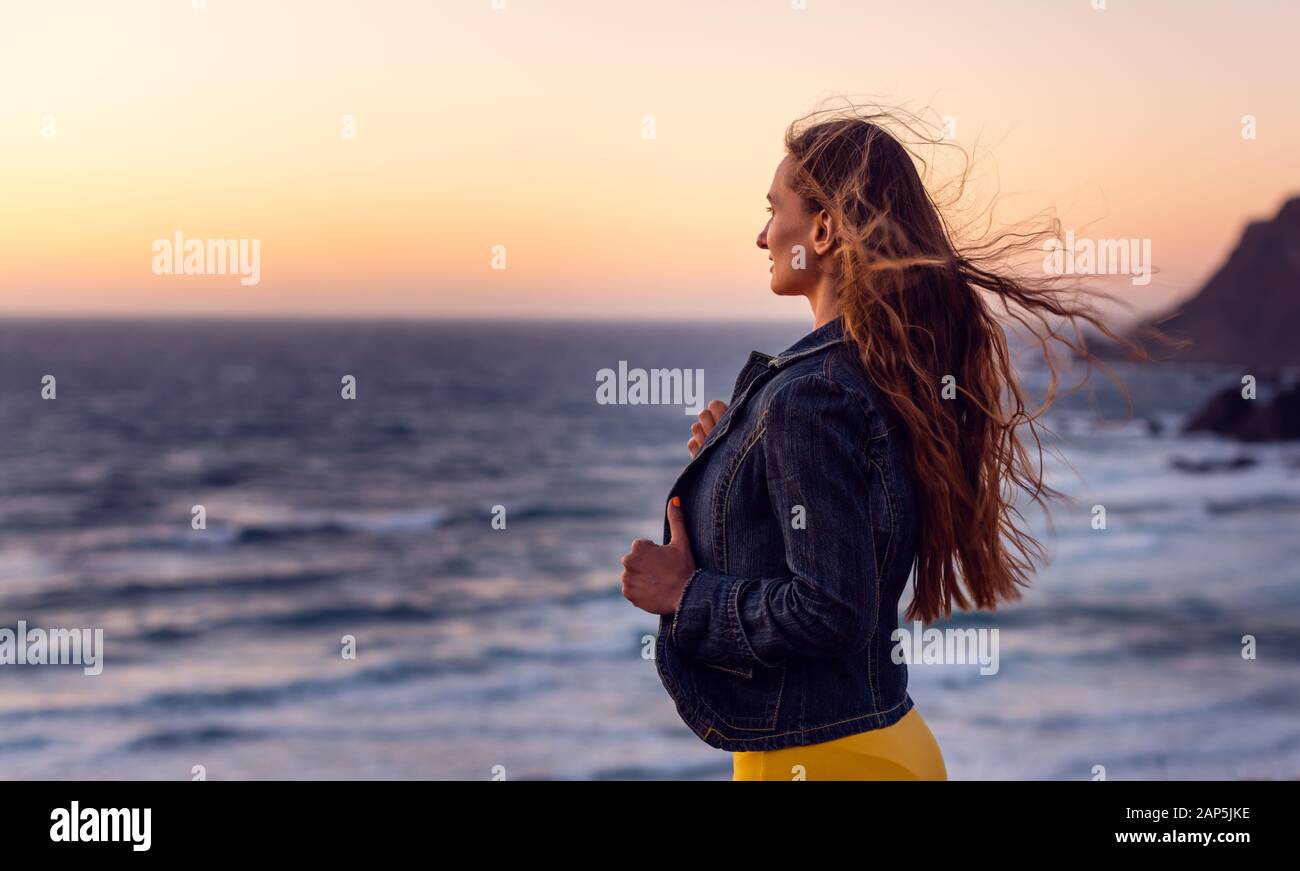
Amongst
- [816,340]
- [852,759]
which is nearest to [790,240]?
[816,340]

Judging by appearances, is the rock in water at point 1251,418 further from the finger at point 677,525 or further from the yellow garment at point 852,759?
the finger at point 677,525

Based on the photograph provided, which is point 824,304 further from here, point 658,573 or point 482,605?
point 482,605

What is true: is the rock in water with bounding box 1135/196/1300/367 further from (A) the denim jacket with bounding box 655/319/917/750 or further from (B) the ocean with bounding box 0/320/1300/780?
(A) the denim jacket with bounding box 655/319/917/750

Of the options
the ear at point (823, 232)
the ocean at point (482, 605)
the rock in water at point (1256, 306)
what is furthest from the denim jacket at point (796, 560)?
the rock in water at point (1256, 306)

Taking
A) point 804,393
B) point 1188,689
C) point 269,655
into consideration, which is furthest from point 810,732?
point 269,655

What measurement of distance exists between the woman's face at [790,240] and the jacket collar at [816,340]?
8 cm

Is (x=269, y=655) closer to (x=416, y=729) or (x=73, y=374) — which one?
(x=416, y=729)

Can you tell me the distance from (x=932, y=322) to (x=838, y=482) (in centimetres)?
35

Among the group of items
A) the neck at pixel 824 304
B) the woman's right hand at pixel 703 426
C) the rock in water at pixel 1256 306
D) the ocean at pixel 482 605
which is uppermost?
the rock in water at pixel 1256 306

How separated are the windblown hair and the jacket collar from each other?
37 mm

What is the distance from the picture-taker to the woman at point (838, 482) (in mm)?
1693

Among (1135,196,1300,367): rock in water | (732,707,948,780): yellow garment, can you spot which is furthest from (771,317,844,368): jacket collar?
(1135,196,1300,367): rock in water

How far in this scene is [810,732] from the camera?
181 centimetres
